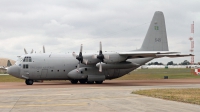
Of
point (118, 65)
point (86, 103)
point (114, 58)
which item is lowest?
point (86, 103)

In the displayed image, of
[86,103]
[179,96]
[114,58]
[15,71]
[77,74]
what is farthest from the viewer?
[77,74]

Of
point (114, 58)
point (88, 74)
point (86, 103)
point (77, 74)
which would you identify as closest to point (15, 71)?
point (77, 74)

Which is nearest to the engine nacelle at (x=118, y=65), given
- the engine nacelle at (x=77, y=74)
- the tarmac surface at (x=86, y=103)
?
the engine nacelle at (x=77, y=74)

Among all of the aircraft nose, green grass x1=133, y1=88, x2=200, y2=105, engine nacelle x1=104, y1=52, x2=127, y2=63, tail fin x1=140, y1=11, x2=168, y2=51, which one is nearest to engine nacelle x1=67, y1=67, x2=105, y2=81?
engine nacelle x1=104, y1=52, x2=127, y2=63

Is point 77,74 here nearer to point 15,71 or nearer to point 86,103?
point 15,71

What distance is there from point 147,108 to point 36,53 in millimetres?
25874

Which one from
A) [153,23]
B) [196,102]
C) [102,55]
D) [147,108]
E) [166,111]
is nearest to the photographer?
[166,111]

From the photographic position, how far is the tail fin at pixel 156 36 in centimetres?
4034

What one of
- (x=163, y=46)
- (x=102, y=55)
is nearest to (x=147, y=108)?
(x=102, y=55)

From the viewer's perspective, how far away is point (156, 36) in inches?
1599

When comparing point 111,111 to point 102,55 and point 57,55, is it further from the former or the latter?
point 57,55

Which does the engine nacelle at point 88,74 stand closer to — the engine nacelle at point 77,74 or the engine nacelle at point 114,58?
the engine nacelle at point 77,74

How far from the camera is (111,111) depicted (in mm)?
12617

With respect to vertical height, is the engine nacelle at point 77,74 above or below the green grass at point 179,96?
above
